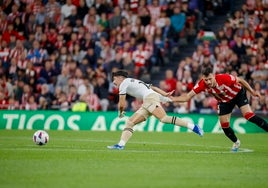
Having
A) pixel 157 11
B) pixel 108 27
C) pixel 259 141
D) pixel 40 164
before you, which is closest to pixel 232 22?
pixel 157 11

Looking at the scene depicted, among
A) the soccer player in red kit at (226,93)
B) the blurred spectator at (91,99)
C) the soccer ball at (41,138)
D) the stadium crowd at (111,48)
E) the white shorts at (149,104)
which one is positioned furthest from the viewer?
the blurred spectator at (91,99)

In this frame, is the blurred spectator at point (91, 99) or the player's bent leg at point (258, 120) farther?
the blurred spectator at point (91, 99)

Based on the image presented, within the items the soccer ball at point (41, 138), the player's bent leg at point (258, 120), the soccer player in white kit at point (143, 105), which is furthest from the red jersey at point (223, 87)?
the soccer ball at point (41, 138)

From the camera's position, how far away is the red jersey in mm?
17967

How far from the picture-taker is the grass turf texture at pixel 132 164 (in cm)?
1240

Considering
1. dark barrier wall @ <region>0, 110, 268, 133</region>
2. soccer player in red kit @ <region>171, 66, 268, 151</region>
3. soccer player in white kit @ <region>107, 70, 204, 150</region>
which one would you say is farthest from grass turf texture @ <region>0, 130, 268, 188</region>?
dark barrier wall @ <region>0, 110, 268, 133</region>

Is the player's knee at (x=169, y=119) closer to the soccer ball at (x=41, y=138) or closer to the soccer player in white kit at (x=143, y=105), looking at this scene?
the soccer player in white kit at (x=143, y=105)

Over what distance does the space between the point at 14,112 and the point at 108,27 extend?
5726 mm

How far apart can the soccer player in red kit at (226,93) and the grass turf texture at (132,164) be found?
2.42ft

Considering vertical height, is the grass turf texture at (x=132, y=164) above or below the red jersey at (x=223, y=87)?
below

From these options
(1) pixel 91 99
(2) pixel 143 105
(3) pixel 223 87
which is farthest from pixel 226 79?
(1) pixel 91 99

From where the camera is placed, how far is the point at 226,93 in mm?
18172

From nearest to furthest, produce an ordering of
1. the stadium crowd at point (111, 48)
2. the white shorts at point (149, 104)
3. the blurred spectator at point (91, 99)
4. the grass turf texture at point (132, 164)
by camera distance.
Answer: the grass turf texture at point (132, 164) → the white shorts at point (149, 104) → the stadium crowd at point (111, 48) → the blurred spectator at point (91, 99)

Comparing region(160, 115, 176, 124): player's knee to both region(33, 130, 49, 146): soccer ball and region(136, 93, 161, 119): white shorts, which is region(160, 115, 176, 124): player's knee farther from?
region(33, 130, 49, 146): soccer ball
